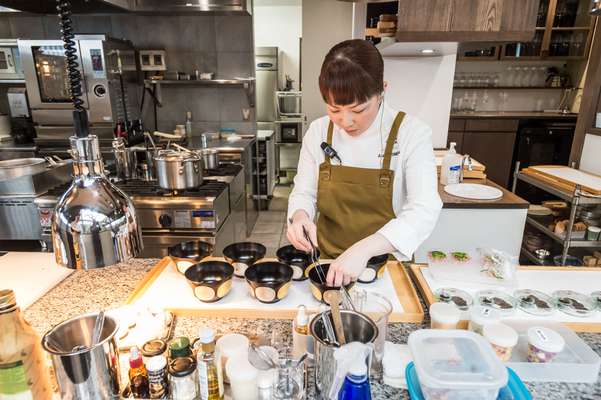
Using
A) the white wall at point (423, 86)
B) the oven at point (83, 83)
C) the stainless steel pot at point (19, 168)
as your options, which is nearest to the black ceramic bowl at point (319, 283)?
the stainless steel pot at point (19, 168)

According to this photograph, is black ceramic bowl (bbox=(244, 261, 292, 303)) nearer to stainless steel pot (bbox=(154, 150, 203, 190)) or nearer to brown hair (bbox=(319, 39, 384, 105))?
brown hair (bbox=(319, 39, 384, 105))

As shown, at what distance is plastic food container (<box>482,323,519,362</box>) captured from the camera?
0.90 m

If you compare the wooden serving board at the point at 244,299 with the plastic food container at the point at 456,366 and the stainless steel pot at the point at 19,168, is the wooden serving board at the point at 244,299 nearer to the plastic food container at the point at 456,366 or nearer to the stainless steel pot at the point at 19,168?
the plastic food container at the point at 456,366

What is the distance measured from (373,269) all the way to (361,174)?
0.44 m

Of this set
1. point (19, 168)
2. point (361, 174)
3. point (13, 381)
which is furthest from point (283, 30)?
point (13, 381)

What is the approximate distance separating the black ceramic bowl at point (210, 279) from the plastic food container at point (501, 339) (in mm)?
723

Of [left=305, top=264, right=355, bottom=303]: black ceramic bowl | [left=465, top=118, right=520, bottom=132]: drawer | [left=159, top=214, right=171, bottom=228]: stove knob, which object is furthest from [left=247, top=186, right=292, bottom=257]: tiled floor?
[left=465, top=118, right=520, bottom=132]: drawer

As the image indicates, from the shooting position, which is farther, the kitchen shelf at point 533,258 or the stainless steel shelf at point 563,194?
the kitchen shelf at point 533,258

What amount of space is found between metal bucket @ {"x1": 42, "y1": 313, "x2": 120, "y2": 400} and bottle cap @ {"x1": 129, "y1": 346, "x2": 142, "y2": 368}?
29 mm

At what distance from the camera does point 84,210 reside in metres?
0.71

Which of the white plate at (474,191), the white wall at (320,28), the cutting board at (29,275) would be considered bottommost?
the cutting board at (29,275)

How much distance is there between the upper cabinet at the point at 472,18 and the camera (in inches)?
59.8

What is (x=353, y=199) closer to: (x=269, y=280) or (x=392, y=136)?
(x=392, y=136)

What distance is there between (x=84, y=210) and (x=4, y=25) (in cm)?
479
